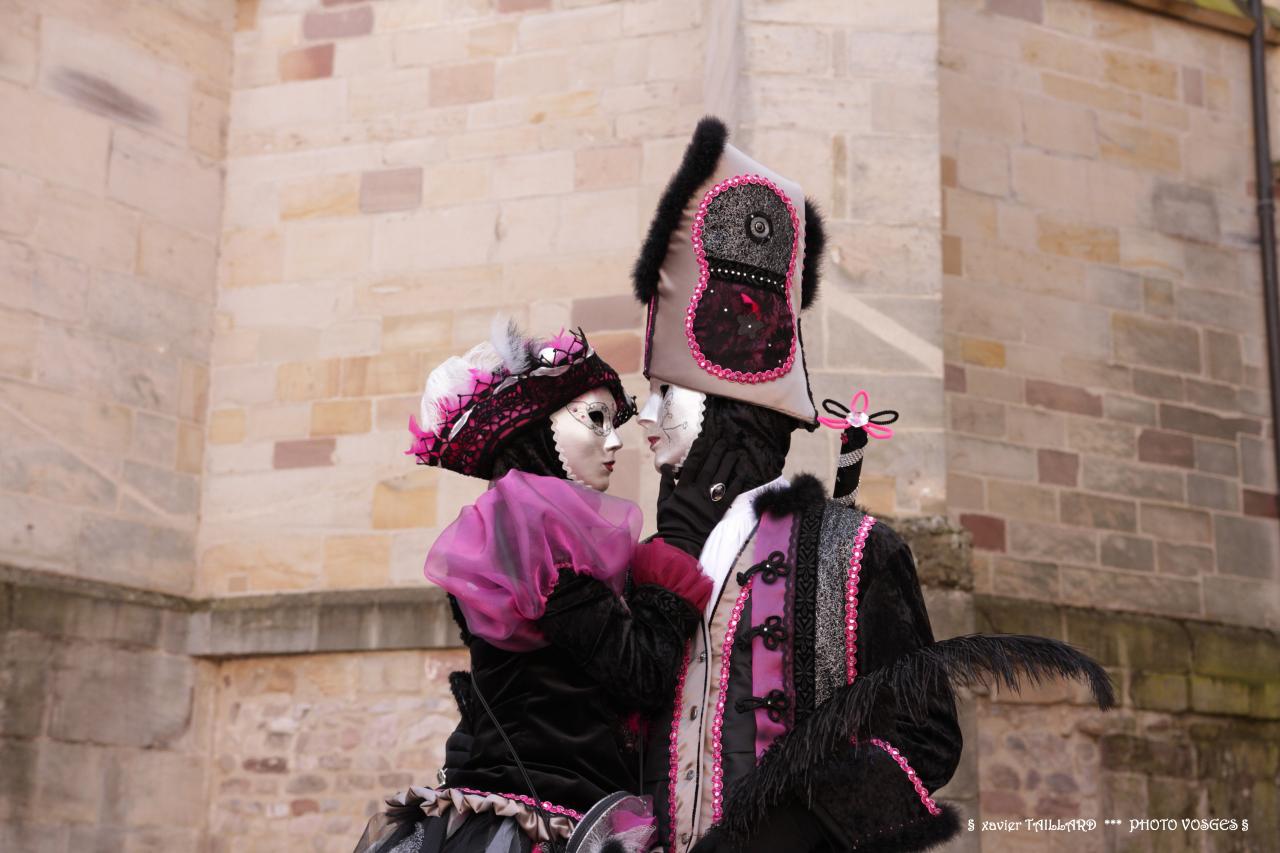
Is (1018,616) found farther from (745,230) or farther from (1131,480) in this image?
(745,230)

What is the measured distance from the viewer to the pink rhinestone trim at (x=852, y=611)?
3180mm

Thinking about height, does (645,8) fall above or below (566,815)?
above

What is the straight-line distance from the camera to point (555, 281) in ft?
26.7

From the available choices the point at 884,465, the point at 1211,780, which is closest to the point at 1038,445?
the point at 1211,780

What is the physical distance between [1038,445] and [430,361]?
2.77m

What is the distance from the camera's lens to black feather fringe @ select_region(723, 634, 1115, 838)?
10.0ft

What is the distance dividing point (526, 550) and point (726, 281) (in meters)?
0.68

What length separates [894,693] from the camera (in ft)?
10.1

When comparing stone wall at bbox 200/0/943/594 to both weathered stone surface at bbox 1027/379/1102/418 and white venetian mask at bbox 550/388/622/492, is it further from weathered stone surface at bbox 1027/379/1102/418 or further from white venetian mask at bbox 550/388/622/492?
white venetian mask at bbox 550/388/622/492

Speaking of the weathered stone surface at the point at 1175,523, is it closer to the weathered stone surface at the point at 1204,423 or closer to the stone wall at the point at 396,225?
the weathered stone surface at the point at 1204,423

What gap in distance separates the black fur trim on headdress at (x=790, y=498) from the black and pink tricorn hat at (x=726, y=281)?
0.60ft

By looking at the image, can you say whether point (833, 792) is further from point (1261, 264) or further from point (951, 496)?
point (1261, 264)

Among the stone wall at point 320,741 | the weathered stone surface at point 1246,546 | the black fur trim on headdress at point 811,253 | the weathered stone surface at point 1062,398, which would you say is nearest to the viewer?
the black fur trim on headdress at point 811,253

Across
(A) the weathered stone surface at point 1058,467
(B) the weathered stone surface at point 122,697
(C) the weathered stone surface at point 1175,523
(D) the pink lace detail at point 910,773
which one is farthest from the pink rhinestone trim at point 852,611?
(C) the weathered stone surface at point 1175,523
